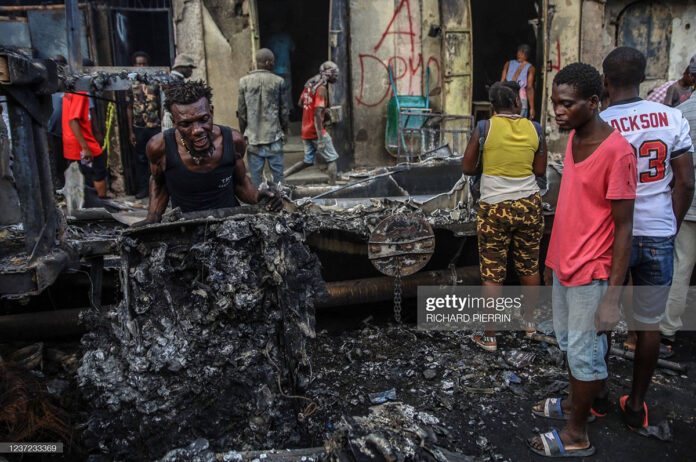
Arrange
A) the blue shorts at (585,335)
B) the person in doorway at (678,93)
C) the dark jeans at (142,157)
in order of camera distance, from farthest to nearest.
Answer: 1. the dark jeans at (142,157)
2. the person in doorway at (678,93)
3. the blue shorts at (585,335)

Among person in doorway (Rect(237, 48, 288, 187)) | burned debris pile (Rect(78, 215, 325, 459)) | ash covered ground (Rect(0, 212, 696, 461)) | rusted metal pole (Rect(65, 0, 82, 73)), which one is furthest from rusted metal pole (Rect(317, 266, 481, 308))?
rusted metal pole (Rect(65, 0, 82, 73))

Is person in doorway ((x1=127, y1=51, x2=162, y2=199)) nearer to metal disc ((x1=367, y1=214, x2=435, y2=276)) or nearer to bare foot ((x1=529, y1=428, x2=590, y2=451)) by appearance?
metal disc ((x1=367, y1=214, x2=435, y2=276))

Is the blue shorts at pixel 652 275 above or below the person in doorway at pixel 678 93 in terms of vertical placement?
below

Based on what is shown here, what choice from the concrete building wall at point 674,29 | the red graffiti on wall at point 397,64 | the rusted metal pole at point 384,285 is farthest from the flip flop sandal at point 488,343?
the concrete building wall at point 674,29

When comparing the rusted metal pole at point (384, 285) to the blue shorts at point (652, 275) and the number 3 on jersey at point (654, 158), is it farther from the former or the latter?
the number 3 on jersey at point (654, 158)

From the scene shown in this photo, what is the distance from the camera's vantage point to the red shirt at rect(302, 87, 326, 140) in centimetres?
677

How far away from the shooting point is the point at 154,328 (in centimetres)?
263

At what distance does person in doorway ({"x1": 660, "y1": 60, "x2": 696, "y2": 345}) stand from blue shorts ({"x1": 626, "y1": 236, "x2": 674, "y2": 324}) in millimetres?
1147

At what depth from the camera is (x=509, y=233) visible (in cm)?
391

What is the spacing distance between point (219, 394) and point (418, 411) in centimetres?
125

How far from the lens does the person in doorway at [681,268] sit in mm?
3801

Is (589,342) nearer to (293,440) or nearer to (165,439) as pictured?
(293,440)

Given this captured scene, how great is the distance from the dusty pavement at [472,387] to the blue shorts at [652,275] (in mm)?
685

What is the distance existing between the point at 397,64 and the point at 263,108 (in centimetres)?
319
